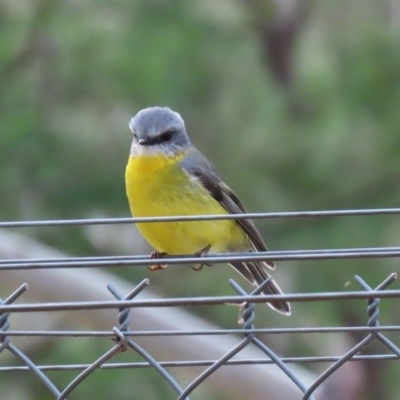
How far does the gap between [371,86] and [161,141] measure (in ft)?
11.2

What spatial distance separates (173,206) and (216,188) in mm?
359

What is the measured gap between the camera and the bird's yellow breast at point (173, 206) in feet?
11.0

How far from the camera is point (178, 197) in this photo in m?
3.52

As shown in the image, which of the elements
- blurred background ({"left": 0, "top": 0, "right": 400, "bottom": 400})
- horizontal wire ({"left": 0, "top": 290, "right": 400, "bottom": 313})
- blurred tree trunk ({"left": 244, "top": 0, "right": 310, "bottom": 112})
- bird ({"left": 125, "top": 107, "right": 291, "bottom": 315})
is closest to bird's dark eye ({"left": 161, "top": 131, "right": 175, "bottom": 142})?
bird ({"left": 125, "top": 107, "right": 291, "bottom": 315})

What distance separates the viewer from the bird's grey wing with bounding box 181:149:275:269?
12.1 feet

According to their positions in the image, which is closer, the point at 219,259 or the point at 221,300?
the point at 221,300

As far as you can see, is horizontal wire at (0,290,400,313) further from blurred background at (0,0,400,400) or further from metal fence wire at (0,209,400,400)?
blurred background at (0,0,400,400)

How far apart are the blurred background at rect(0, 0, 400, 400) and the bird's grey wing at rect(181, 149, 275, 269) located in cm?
256

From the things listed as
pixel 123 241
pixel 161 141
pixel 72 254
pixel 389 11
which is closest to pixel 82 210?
pixel 72 254

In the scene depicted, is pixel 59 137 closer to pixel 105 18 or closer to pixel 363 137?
pixel 105 18

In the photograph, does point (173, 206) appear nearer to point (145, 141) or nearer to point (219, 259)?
point (145, 141)

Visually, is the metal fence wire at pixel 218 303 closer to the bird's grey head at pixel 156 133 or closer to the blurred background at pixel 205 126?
the bird's grey head at pixel 156 133

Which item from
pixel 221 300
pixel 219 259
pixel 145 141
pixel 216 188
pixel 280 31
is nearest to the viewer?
pixel 221 300

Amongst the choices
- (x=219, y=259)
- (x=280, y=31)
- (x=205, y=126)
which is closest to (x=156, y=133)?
(x=219, y=259)
